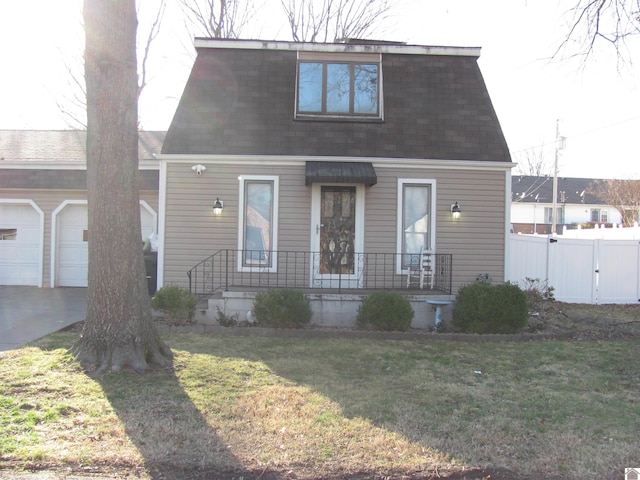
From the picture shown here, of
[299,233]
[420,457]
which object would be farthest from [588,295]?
[420,457]

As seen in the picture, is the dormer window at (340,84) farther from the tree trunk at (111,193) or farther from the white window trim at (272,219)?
the tree trunk at (111,193)

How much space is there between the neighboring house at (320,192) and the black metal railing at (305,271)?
0.07 ft

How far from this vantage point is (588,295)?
12305 millimetres

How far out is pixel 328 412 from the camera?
4250 millimetres

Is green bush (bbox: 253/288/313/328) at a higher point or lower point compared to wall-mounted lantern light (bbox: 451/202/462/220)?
lower

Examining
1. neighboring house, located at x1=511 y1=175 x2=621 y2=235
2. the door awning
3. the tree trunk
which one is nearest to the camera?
the tree trunk

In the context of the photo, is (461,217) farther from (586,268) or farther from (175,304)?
(175,304)

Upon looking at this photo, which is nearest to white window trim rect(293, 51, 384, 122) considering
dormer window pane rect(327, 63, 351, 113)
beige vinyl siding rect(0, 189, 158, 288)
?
dormer window pane rect(327, 63, 351, 113)

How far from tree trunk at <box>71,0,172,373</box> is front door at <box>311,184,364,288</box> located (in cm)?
488

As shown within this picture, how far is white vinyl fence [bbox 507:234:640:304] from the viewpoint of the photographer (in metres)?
12.2

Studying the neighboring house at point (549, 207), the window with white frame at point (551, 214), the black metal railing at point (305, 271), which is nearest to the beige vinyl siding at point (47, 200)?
the black metal railing at point (305, 271)

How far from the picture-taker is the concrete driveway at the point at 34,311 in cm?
716

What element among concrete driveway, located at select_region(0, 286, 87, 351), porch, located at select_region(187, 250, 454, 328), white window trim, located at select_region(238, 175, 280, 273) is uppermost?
white window trim, located at select_region(238, 175, 280, 273)

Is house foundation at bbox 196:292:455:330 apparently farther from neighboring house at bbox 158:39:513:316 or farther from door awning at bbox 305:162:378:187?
door awning at bbox 305:162:378:187
